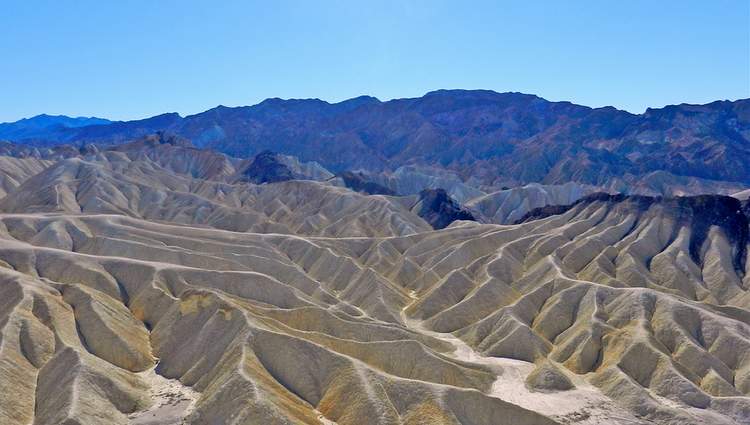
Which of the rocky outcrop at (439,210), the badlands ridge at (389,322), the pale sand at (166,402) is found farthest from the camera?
the rocky outcrop at (439,210)

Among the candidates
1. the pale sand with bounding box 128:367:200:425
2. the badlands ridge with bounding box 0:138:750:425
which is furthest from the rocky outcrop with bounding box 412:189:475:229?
the pale sand with bounding box 128:367:200:425

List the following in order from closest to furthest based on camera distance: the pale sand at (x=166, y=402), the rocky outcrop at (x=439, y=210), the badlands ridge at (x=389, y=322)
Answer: the pale sand at (x=166, y=402) → the badlands ridge at (x=389, y=322) → the rocky outcrop at (x=439, y=210)

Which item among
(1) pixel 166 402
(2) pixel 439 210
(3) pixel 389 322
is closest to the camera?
(1) pixel 166 402

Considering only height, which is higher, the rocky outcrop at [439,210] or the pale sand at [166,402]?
the rocky outcrop at [439,210]

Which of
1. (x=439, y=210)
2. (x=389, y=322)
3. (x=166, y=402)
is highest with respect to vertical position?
(x=439, y=210)

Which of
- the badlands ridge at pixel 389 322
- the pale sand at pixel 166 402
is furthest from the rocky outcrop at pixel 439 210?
the pale sand at pixel 166 402

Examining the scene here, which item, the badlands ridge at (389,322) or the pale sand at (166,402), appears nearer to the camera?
the pale sand at (166,402)

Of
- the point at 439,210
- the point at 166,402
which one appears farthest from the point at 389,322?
the point at 439,210

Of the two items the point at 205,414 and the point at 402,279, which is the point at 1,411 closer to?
the point at 205,414

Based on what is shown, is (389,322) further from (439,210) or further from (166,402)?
(439,210)

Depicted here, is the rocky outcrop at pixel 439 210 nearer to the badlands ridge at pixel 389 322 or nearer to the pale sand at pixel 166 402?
the badlands ridge at pixel 389 322
